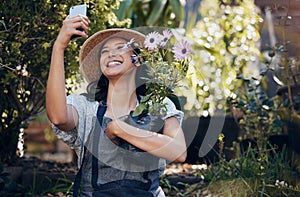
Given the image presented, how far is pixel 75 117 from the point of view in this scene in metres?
2.70

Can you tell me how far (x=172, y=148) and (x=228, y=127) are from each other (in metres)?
2.44

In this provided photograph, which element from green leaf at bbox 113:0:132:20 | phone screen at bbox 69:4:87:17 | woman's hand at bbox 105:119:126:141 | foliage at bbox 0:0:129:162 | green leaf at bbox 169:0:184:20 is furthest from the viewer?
green leaf at bbox 169:0:184:20

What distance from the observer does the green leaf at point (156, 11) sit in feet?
17.3

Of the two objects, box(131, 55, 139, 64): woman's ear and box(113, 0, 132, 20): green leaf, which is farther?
box(113, 0, 132, 20): green leaf

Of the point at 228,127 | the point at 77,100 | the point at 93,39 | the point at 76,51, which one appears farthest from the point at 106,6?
the point at 228,127

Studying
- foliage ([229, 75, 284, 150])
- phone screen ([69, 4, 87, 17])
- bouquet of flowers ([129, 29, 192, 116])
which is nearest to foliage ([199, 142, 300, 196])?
foliage ([229, 75, 284, 150])

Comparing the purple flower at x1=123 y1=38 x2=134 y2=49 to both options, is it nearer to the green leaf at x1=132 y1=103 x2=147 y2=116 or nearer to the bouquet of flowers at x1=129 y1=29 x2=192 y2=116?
the bouquet of flowers at x1=129 y1=29 x2=192 y2=116

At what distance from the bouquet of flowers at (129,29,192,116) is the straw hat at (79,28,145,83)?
0.21 metres

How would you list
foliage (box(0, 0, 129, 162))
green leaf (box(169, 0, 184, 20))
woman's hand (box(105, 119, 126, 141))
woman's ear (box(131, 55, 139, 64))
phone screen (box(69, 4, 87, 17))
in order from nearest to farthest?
woman's hand (box(105, 119, 126, 141)) < phone screen (box(69, 4, 87, 17)) < woman's ear (box(131, 55, 139, 64)) < foliage (box(0, 0, 129, 162)) < green leaf (box(169, 0, 184, 20))

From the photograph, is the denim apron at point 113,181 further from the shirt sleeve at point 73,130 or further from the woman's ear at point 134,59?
Answer: the woman's ear at point 134,59

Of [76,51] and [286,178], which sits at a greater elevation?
[76,51]

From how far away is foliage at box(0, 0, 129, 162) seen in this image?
3.29 m

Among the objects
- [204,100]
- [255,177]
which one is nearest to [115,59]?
[255,177]

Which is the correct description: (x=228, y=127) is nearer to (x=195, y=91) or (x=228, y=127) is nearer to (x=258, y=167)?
(x=195, y=91)
